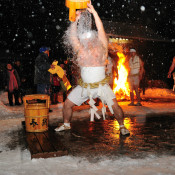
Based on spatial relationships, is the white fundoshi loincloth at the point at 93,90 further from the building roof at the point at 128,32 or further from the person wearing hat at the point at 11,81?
the building roof at the point at 128,32

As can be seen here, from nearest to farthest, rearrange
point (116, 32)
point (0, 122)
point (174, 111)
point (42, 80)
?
point (0, 122) < point (42, 80) < point (174, 111) < point (116, 32)

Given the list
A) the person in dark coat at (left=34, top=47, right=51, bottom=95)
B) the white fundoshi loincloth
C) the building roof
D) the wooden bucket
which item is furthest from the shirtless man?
the building roof

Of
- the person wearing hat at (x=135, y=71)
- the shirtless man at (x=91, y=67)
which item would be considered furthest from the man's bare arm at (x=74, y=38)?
the person wearing hat at (x=135, y=71)

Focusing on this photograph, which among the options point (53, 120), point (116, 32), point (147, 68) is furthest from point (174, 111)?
point (147, 68)

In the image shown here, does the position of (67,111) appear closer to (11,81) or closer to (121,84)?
(11,81)

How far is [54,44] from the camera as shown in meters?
19.5

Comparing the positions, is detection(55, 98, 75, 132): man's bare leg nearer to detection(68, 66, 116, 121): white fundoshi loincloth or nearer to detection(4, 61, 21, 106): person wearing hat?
detection(68, 66, 116, 121): white fundoshi loincloth

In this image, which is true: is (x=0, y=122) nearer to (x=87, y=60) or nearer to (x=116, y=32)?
(x=87, y=60)

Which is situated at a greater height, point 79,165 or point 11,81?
point 11,81

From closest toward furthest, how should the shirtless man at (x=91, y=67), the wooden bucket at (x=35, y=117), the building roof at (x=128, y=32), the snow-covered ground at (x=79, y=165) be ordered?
the snow-covered ground at (x=79, y=165) < the shirtless man at (x=91, y=67) < the wooden bucket at (x=35, y=117) < the building roof at (x=128, y=32)

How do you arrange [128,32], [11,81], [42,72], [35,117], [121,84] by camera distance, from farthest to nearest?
[128,32] → [121,84] → [11,81] → [42,72] → [35,117]

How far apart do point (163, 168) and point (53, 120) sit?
3.74 m

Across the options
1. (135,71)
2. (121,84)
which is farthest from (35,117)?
(121,84)

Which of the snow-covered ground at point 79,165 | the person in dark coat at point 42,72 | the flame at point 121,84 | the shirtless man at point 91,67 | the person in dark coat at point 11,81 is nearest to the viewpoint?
the snow-covered ground at point 79,165
